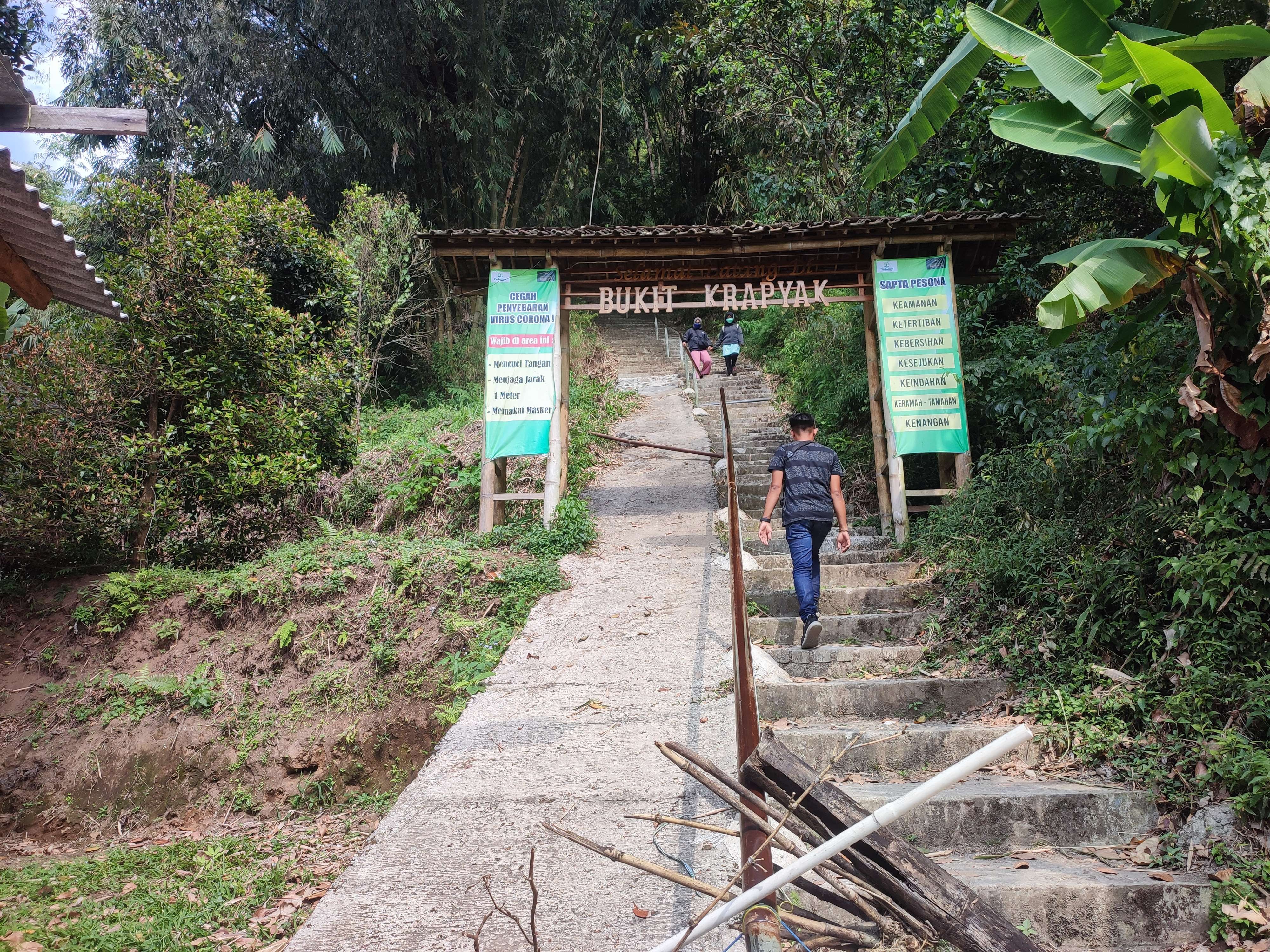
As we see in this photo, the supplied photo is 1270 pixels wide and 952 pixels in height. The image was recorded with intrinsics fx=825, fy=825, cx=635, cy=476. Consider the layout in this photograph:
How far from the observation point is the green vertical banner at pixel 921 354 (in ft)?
27.3

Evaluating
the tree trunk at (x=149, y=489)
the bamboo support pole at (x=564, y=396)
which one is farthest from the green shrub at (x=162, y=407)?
the bamboo support pole at (x=564, y=396)

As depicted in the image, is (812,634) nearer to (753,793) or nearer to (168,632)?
(753,793)

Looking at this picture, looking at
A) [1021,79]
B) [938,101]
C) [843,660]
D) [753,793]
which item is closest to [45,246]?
[753,793]

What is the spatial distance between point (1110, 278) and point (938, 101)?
2.29 m

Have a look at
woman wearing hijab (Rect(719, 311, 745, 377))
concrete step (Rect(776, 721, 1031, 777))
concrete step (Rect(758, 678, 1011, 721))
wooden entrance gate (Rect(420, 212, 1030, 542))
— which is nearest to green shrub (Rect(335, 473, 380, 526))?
wooden entrance gate (Rect(420, 212, 1030, 542))

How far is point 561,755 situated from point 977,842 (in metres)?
2.11

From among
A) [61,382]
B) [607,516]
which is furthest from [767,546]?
[61,382]

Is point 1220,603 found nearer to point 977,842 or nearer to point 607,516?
point 977,842

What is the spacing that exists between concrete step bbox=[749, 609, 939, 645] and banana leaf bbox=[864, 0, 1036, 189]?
3.35m

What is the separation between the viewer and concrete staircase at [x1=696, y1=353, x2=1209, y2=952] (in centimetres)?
311

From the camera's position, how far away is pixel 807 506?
578cm

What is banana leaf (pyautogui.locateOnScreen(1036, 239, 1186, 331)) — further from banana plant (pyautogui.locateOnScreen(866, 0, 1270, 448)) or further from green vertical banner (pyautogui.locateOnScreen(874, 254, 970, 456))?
green vertical banner (pyautogui.locateOnScreen(874, 254, 970, 456))

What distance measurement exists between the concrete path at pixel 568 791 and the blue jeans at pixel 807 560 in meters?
0.66

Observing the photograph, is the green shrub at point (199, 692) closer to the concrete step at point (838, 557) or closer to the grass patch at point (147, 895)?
the grass patch at point (147, 895)
